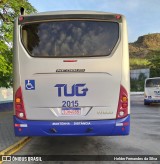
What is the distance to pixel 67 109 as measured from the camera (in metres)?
8.38

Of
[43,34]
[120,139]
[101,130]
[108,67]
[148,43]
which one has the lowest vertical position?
[120,139]

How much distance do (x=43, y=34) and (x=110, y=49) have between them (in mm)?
1583

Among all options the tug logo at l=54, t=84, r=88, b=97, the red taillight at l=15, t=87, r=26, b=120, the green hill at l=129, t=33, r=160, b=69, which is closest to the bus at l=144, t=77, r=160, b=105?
the tug logo at l=54, t=84, r=88, b=97

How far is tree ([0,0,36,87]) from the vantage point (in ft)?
68.3

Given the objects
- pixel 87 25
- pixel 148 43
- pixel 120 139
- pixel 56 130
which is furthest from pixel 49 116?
pixel 148 43

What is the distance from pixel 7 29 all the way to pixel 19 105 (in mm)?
13574

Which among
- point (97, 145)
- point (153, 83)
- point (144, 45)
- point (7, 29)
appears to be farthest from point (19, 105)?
point (144, 45)

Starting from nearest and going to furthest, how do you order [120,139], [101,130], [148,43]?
[101,130] < [120,139] < [148,43]

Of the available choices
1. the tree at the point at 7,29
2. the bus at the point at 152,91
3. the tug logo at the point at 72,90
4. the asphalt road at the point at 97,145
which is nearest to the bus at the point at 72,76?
the tug logo at the point at 72,90

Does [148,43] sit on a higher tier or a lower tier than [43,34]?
higher

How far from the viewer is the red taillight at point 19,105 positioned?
848cm

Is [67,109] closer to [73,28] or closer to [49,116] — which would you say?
[49,116]

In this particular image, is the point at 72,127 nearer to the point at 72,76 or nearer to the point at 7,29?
the point at 72,76

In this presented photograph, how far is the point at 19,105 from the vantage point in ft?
27.9
